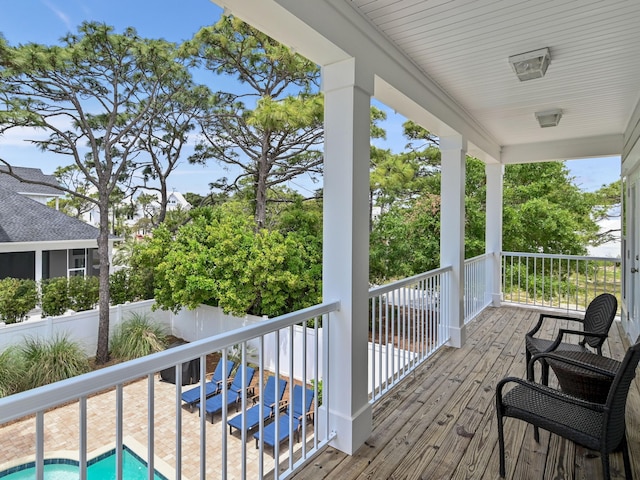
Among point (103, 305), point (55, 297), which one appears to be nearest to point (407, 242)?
point (103, 305)

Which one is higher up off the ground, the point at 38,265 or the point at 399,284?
the point at 399,284

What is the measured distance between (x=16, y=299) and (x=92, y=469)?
5.79 m

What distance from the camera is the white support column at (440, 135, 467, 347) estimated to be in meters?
3.90

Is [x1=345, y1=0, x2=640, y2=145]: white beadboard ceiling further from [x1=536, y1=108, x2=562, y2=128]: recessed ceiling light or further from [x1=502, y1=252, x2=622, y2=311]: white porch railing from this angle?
[x1=502, y1=252, x2=622, y2=311]: white porch railing

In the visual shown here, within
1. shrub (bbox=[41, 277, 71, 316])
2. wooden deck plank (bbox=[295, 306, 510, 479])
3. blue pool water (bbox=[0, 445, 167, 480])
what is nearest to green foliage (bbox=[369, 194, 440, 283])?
wooden deck plank (bbox=[295, 306, 510, 479])

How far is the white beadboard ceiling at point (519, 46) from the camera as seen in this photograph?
2045mm

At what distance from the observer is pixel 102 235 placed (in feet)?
31.5

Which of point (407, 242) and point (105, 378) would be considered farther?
point (407, 242)

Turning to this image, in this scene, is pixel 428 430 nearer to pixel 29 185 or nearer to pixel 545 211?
pixel 545 211

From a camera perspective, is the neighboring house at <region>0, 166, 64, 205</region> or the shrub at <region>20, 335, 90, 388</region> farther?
the neighboring house at <region>0, 166, 64, 205</region>

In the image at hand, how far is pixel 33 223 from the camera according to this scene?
34.4 ft

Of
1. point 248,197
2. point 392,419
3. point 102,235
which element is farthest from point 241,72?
point 392,419

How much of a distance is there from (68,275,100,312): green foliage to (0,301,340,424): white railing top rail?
9608 mm

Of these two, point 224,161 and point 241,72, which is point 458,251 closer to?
point 241,72
